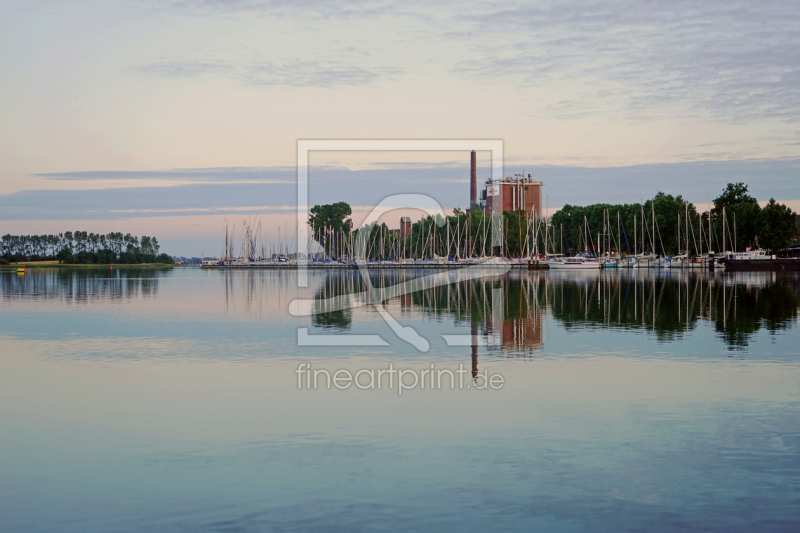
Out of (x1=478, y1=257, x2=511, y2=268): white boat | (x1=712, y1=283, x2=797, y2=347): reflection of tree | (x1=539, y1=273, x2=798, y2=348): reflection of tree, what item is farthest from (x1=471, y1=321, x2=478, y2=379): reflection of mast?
(x1=478, y1=257, x2=511, y2=268): white boat

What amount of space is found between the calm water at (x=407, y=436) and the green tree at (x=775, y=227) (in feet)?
361

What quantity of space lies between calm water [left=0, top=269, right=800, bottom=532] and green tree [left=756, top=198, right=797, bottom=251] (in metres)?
110

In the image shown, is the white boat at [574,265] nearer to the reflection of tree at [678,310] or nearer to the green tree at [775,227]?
the green tree at [775,227]

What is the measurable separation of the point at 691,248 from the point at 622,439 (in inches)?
5341

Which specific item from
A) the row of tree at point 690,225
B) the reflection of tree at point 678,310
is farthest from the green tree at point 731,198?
the reflection of tree at point 678,310

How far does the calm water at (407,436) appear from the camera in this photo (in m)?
10.9

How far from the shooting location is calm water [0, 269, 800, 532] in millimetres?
10938

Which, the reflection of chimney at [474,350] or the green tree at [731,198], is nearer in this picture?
the reflection of chimney at [474,350]

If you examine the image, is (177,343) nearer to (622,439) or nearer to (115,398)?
(115,398)

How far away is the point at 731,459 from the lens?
1320 cm

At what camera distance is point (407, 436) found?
1503cm

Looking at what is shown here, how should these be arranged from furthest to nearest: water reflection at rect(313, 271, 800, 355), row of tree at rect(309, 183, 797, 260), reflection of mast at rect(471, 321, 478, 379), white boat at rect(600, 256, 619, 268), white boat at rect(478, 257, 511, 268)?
white boat at rect(478, 257, 511, 268) < white boat at rect(600, 256, 619, 268) < row of tree at rect(309, 183, 797, 260) < water reflection at rect(313, 271, 800, 355) < reflection of mast at rect(471, 321, 478, 379)

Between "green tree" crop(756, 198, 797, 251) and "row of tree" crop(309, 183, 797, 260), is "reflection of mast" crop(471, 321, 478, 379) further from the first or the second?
"green tree" crop(756, 198, 797, 251)

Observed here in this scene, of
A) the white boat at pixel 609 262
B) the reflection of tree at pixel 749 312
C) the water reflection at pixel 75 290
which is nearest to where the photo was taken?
the reflection of tree at pixel 749 312
